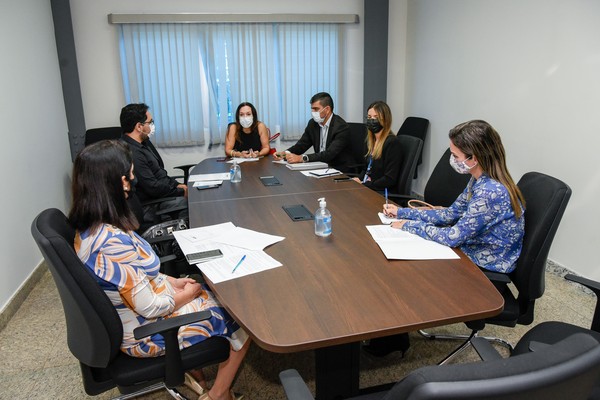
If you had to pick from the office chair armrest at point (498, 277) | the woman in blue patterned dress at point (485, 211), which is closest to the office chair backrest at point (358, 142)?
the woman in blue patterned dress at point (485, 211)

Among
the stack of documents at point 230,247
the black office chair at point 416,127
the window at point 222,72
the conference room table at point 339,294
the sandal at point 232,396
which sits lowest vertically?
the sandal at point 232,396

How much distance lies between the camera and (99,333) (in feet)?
4.37

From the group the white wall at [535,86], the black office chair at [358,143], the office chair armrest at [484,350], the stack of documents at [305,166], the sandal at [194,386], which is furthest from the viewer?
the black office chair at [358,143]

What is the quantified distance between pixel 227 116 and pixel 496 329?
352 cm

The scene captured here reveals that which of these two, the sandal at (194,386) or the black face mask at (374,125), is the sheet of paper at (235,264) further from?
the black face mask at (374,125)

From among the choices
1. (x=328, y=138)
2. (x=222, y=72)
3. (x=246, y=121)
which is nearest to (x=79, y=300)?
(x=328, y=138)

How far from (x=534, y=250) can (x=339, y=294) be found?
0.89 meters

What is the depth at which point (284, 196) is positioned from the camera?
8.75 ft

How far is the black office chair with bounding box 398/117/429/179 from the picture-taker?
4.68m

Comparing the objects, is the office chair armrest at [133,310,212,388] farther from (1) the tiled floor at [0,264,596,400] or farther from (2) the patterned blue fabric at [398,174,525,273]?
(2) the patterned blue fabric at [398,174,525,273]

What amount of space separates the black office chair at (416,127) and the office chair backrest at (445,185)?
186 cm

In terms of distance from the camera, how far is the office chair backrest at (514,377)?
0.63 metres

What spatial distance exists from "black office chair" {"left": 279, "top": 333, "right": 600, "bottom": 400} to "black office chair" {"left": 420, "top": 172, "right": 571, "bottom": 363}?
3.40 feet

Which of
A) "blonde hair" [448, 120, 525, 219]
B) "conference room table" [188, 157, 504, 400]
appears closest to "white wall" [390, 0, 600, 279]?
"blonde hair" [448, 120, 525, 219]
